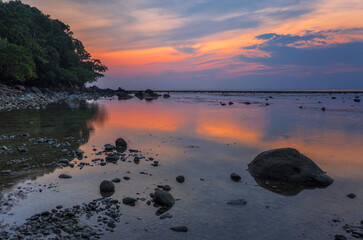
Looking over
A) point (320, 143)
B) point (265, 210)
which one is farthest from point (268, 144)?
point (265, 210)

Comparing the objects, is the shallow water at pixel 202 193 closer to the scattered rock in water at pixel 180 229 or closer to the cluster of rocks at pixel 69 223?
the scattered rock in water at pixel 180 229

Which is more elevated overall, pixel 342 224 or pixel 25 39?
pixel 25 39

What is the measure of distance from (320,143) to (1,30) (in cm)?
5828

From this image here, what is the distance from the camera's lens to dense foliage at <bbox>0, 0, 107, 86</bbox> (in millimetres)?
44812

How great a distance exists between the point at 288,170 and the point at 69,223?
6861mm

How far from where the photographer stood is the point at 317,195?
728cm

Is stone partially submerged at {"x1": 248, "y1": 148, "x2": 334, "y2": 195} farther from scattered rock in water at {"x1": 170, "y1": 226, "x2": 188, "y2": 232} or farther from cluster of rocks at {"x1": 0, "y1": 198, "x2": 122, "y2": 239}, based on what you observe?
cluster of rocks at {"x1": 0, "y1": 198, "x2": 122, "y2": 239}

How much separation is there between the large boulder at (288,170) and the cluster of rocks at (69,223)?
203 inches

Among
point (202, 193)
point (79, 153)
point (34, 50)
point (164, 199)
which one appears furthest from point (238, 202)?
point (34, 50)

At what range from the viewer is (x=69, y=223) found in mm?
5320

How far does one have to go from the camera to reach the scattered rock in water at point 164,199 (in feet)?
21.0

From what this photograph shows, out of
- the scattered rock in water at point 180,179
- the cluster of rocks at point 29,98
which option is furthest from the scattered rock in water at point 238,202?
the cluster of rocks at point 29,98

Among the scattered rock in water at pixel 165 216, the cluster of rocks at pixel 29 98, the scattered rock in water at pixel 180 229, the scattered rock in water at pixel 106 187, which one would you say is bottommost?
the scattered rock in water at pixel 180 229

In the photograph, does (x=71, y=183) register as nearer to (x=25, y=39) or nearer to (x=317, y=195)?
(x=317, y=195)
